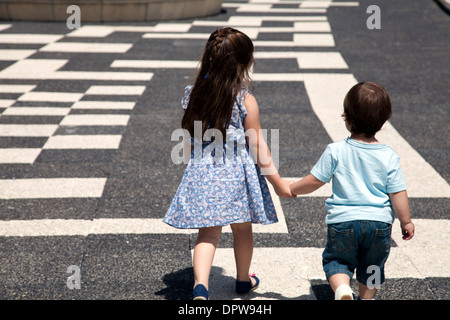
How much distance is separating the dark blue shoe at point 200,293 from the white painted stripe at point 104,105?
16.7 feet

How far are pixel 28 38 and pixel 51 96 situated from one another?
5.13 meters

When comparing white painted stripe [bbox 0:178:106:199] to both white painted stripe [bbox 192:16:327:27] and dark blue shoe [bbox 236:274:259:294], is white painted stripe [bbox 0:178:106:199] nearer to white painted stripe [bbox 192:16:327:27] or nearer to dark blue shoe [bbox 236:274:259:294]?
dark blue shoe [bbox 236:274:259:294]

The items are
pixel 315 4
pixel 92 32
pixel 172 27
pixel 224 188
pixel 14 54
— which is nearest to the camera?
pixel 224 188

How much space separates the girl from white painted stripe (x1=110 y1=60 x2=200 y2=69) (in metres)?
7.29

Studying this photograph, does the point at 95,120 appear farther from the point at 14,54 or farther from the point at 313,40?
the point at 313,40

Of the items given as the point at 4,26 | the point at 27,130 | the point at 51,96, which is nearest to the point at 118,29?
the point at 4,26

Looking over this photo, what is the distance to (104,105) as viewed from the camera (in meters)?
7.97

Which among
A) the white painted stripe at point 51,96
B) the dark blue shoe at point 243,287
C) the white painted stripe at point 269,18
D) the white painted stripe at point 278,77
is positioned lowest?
the white painted stripe at point 269,18

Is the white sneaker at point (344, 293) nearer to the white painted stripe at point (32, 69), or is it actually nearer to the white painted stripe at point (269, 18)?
the white painted stripe at point (32, 69)

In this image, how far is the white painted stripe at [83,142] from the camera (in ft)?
20.9

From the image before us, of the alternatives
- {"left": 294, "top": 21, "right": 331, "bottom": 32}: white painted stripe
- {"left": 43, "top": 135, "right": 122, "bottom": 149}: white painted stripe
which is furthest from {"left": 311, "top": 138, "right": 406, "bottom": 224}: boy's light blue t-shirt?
{"left": 294, "top": 21, "right": 331, "bottom": 32}: white painted stripe

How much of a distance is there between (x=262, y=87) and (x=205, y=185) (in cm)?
603

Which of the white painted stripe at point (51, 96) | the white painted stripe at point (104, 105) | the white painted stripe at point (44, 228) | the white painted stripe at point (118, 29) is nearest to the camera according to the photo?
the white painted stripe at point (44, 228)

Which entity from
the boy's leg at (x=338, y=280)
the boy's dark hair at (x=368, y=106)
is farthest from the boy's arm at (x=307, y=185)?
the boy's leg at (x=338, y=280)
